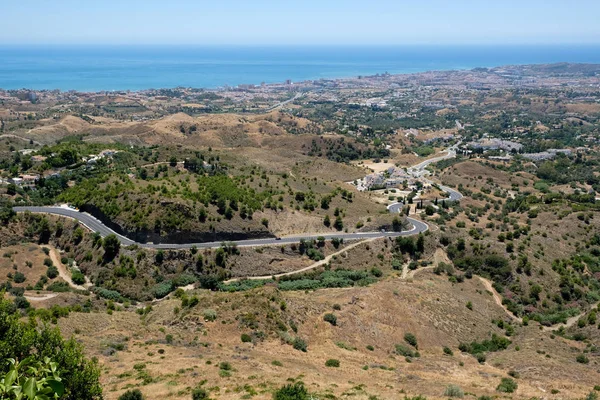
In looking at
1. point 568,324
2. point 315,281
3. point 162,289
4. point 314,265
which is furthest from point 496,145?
point 162,289

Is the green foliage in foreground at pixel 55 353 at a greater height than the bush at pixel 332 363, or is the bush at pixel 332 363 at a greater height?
the green foliage in foreground at pixel 55 353

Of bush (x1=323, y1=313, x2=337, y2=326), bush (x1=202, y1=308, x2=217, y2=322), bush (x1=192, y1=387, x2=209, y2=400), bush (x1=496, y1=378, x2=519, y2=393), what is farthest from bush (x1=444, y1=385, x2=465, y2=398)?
bush (x1=202, y1=308, x2=217, y2=322)

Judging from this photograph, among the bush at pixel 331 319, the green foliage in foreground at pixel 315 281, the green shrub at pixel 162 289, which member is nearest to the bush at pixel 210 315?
the bush at pixel 331 319

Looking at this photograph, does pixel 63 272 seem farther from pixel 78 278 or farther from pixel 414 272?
pixel 414 272

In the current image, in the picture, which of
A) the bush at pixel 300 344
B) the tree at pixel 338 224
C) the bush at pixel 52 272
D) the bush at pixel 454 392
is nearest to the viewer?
the bush at pixel 454 392

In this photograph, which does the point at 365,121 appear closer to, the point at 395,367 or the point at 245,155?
the point at 245,155

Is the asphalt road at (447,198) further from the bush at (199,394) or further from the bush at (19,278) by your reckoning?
the bush at (199,394)

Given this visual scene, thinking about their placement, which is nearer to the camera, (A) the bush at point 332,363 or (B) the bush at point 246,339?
(A) the bush at point 332,363
